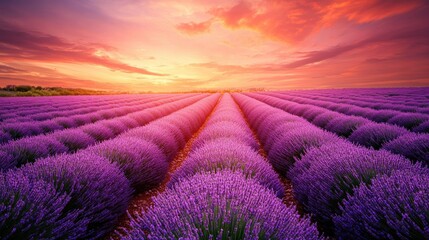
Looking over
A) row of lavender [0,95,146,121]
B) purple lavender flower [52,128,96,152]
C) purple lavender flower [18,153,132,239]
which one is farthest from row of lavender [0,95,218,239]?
row of lavender [0,95,146,121]

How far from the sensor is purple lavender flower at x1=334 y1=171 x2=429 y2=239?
1339mm

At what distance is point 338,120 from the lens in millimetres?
6570

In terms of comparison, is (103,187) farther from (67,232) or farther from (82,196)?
(67,232)

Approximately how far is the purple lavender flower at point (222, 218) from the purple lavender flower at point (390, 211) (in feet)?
1.72

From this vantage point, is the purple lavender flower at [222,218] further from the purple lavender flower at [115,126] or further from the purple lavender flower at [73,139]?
the purple lavender flower at [115,126]

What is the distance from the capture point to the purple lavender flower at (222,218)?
1.16 meters

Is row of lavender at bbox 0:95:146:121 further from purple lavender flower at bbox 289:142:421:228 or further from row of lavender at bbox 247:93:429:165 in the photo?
row of lavender at bbox 247:93:429:165

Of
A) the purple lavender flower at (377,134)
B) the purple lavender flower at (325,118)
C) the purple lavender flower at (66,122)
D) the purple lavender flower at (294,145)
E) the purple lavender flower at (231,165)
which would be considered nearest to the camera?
the purple lavender flower at (231,165)

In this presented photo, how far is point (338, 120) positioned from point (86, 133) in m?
6.76

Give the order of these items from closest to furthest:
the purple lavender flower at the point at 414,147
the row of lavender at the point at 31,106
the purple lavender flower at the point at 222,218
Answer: the purple lavender flower at the point at 222,218 → the purple lavender flower at the point at 414,147 → the row of lavender at the point at 31,106

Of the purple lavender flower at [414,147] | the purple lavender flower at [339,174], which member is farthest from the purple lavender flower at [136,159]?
the purple lavender flower at [414,147]

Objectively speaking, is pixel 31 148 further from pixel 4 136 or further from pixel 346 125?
pixel 346 125

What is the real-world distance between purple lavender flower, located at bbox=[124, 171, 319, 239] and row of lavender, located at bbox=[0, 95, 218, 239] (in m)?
0.73

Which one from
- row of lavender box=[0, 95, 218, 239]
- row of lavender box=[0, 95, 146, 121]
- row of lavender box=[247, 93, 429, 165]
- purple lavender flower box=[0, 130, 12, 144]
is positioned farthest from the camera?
row of lavender box=[0, 95, 146, 121]
